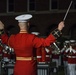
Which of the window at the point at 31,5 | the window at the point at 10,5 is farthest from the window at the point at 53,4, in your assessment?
the window at the point at 10,5

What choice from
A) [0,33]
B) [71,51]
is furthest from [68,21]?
[0,33]

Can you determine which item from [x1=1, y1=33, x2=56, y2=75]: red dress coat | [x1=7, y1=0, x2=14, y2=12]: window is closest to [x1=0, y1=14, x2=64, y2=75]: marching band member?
[x1=1, y1=33, x2=56, y2=75]: red dress coat

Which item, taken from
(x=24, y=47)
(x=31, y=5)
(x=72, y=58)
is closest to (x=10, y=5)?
(x=31, y=5)

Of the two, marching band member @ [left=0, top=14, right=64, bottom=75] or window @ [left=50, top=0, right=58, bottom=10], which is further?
window @ [left=50, top=0, right=58, bottom=10]

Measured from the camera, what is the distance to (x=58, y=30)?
5.56 meters

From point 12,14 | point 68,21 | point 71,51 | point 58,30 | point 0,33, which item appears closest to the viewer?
point 58,30

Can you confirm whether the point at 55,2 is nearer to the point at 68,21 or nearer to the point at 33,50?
the point at 68,21

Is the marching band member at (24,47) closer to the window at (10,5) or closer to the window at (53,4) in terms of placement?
the window at (53,4)

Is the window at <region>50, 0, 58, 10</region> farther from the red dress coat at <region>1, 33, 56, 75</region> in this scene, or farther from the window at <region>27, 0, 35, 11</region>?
the red dress coat at <region>1, 33, 56, 75</region>

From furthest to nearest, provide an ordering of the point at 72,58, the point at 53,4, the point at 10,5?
1. the point at 10,5
2. the point at 53,4
3. the point at 72,58

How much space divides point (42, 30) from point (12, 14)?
10.8 feet

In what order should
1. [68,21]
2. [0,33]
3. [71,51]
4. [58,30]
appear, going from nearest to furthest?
[58,30]
[0,33]
[71,51]
[68,21]

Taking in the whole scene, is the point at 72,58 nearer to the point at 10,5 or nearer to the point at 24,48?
the point at 24,48

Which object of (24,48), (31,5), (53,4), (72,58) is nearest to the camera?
(24,48)
